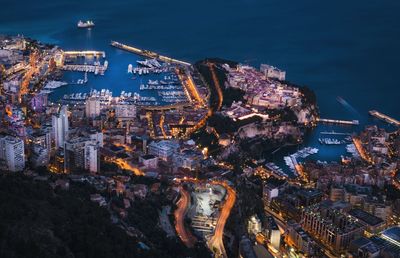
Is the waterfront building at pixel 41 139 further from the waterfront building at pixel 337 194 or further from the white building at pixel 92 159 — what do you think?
the waterfront building at pixel 337 194

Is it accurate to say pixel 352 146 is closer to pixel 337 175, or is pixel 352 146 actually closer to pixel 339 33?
pixel 337 175

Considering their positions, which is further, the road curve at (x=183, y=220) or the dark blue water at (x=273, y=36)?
the dark blue water at (x=273, y=36)

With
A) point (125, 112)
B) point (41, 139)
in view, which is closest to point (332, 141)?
point (125, 112)

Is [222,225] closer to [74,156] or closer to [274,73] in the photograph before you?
[74,156]

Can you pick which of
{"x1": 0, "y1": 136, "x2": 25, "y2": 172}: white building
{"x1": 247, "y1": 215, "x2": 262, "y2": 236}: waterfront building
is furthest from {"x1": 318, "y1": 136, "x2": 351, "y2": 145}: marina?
{"x1": 0, "y1": 136, "x2": 25, "y2": 172}: white building

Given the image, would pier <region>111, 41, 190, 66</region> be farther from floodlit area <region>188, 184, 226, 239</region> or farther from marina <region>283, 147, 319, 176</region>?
floodlit area <region>188, 184, 226, 239</region>

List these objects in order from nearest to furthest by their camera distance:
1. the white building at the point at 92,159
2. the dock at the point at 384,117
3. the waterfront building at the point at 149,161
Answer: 1. the white building at the point at 92,159
2. the waterfront building at the point at 149,161
3. the dock at the point at 384,117

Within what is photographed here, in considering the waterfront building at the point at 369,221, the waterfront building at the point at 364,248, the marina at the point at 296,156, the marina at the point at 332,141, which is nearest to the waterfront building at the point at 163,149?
the marina at the point at 296,156
